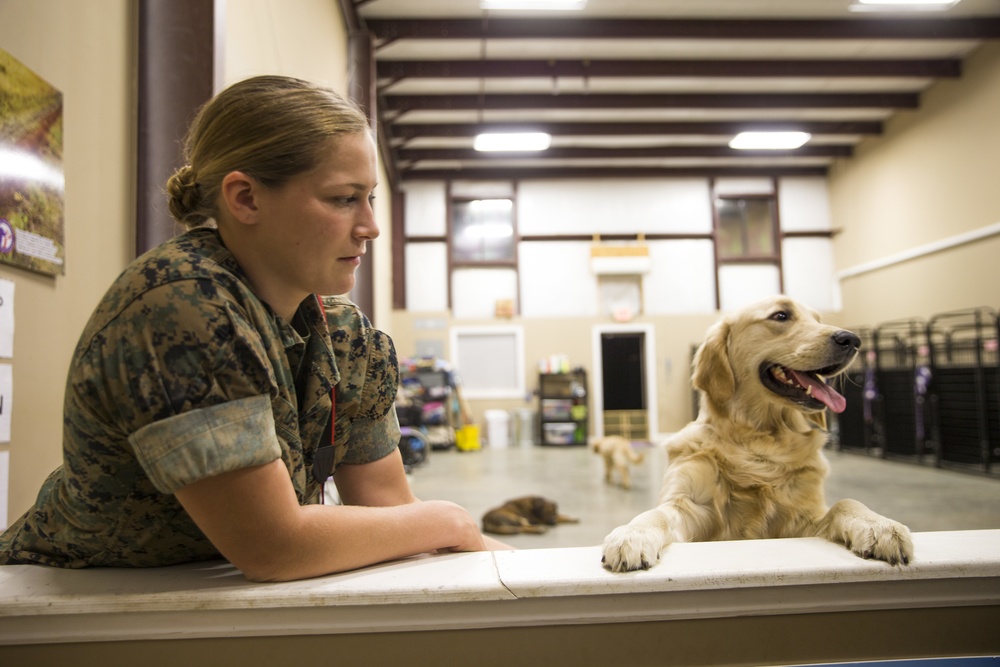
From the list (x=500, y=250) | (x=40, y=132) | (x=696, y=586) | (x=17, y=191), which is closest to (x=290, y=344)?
(x=696, y=586)

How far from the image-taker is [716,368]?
1896mm

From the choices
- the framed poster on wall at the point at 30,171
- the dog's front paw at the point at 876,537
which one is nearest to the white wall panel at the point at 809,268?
the dog's front paw at the point at 876,537

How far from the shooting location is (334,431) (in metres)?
1.24

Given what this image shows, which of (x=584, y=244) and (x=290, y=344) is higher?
(x=584, y=244)

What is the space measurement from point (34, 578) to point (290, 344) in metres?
0.53

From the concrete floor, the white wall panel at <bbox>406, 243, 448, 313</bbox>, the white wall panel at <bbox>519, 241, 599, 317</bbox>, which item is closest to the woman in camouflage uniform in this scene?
the concrete floor

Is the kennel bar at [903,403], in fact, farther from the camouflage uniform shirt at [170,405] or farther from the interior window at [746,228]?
the camouflage uniform shirt at [170,405]

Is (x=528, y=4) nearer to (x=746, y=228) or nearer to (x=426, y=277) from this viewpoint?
(x=426, y=277)

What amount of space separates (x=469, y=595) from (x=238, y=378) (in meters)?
0.46

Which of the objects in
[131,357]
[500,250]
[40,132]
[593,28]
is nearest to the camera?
[131,357]

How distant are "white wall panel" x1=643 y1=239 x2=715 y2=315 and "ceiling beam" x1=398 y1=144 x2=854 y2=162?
1.93 meters

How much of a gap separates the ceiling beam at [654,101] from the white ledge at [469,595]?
9.73 m

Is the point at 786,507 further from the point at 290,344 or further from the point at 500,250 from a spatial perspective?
the point at 500,250

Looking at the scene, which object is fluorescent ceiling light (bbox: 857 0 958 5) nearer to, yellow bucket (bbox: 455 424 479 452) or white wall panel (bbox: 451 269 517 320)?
white wall panel (bbox: 451 269 517 320)
